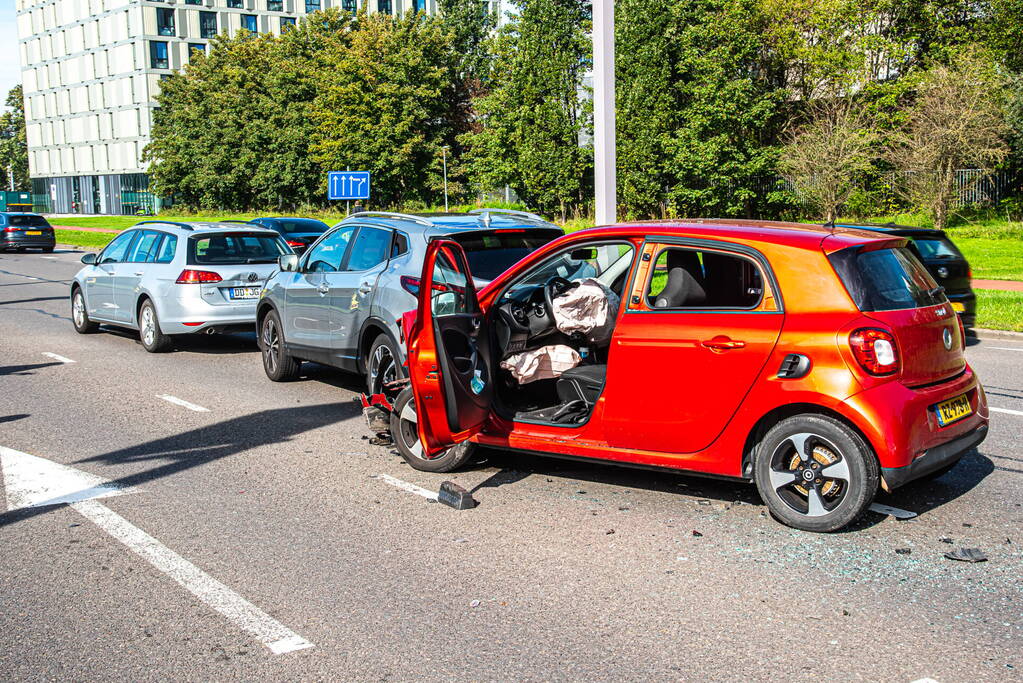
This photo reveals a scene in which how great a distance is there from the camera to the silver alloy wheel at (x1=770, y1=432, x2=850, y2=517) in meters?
5.35

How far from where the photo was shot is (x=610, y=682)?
12.5 feet

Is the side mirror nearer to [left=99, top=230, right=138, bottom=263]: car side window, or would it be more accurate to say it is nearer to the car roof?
the car roof

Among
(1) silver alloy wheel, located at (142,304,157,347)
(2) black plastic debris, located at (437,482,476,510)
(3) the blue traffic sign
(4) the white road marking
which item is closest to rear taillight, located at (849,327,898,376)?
(2) black plastic debris, located at (437,482,476,510)

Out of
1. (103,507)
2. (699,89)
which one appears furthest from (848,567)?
(699,89)

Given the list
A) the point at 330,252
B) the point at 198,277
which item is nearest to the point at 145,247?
the point at 198,277

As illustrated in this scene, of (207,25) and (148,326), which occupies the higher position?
(207,25)

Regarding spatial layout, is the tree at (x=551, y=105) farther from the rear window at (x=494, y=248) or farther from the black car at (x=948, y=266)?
the rear window at (x=494, y=248)

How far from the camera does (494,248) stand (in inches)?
334

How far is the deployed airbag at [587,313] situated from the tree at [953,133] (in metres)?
28.1

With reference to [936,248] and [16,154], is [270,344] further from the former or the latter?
[16,154]

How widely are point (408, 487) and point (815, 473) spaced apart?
259 centimetres

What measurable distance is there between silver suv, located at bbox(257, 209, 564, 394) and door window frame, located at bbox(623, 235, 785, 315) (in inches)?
88.9

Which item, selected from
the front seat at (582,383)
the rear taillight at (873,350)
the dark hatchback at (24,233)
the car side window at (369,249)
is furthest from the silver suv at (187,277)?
the dark hatchback at (24,233)

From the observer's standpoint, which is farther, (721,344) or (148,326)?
(148,326)
